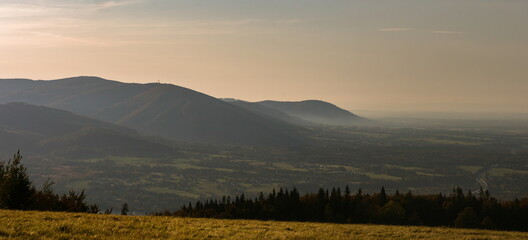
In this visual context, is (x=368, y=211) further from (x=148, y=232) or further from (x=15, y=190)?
(x=148, y=232)

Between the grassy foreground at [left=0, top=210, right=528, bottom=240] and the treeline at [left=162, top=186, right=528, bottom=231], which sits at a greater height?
the grassy foreground at [left=0, top=210, right=528, bottom=240]

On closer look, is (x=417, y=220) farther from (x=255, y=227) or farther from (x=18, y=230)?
(x=18, y=230)

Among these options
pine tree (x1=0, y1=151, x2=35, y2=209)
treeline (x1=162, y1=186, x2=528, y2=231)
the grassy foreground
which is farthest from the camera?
treeline (x1=162, y1=186, x2=528, y2=231)

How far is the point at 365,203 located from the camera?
113562mm

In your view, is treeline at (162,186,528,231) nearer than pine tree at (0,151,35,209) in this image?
No

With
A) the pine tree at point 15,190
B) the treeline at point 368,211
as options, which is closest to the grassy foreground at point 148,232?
the pine tree at point 15,190

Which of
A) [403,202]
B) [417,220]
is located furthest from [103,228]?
[403,202]

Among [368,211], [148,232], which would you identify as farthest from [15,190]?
[368,211]

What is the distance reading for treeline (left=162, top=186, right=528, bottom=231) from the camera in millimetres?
98938

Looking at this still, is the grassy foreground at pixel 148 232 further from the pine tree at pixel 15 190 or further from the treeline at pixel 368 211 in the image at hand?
the treeline at pixel 368 211

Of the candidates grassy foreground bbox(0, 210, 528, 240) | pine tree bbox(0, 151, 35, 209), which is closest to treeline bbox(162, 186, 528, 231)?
pine tree bbox(0, 151, 35, 209)

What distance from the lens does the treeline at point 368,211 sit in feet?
325

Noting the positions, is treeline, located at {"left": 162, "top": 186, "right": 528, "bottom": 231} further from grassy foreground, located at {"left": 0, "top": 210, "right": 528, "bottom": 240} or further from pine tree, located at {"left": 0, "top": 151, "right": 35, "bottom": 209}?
grassy foreground, located at {"left": 0, "top": 210, "right": 528, "bottom": 240}

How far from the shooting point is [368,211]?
343ft
